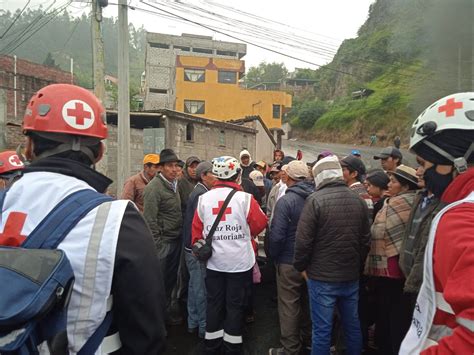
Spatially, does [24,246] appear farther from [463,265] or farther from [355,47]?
[355,47]

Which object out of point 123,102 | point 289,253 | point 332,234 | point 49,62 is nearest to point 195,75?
point 49,62

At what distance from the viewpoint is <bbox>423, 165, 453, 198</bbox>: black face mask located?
5.27ft

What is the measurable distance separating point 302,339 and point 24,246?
12.0 feet

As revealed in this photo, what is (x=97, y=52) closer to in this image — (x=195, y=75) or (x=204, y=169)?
(x=204, y=169)

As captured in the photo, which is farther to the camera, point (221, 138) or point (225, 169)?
point (221, 138)

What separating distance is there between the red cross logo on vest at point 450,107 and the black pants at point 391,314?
74.3 inches

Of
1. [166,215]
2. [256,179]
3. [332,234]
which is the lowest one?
[166,215]

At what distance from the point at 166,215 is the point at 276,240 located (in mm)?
1577

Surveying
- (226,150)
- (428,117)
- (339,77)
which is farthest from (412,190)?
(339,77)

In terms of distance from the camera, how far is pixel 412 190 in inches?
130

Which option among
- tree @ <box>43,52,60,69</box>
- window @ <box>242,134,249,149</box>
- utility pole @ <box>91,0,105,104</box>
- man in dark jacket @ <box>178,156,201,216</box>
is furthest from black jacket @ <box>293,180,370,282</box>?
tree @ <box>43,52,60,69</box>

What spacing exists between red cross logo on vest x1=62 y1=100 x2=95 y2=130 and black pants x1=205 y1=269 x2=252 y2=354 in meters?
2.52

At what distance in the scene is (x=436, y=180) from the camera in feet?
5.40

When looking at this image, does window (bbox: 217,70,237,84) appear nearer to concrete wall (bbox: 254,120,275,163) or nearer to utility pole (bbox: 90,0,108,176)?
concrete wall (bbox: 254,120,275,163)
